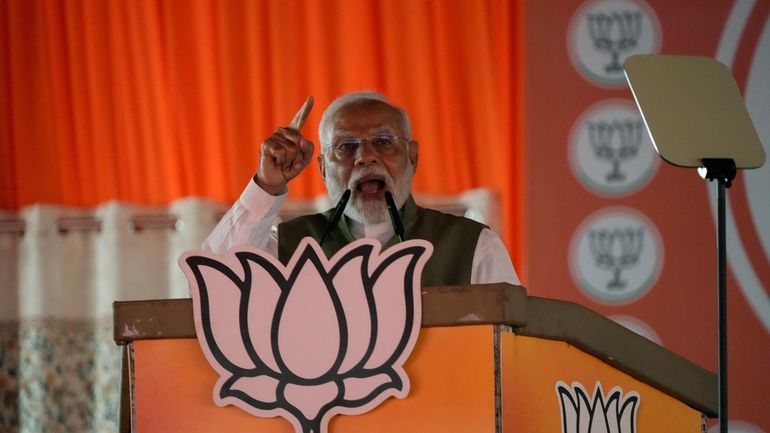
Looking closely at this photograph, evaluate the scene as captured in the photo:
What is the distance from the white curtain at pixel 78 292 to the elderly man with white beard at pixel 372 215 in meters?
0.87

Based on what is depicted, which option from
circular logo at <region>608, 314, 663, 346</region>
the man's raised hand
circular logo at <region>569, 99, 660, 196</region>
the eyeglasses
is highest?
circular logo at <region>569, 99, 660, 196</region>

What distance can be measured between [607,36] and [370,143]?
899mm

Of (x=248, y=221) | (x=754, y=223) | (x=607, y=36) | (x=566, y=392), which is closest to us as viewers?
(x=566, y=392)

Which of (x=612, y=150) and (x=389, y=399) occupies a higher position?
(x=612, y=150)

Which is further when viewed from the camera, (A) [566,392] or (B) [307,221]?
(B) [307,221]

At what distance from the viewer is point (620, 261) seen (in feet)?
9.22

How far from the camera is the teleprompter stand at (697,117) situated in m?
1.83

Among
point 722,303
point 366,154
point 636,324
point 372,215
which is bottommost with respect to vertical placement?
point 722,303

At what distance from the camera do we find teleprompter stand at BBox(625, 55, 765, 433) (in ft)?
6.01

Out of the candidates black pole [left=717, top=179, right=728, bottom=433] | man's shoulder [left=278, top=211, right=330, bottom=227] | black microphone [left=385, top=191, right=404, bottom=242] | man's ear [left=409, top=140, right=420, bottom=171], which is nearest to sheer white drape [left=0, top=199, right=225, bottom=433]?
man's shoulder [left=278, top=211, right=330, bottom=227]

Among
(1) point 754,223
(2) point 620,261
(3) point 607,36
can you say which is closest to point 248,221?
(2) point 620,261

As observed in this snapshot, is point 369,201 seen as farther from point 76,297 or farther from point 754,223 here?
point 76,297

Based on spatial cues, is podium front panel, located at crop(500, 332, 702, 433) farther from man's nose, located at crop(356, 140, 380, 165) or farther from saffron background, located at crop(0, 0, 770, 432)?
saffron background, located at crop(0, 0, 770, 432)

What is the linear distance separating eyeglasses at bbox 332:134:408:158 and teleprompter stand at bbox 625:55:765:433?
1.74ft
